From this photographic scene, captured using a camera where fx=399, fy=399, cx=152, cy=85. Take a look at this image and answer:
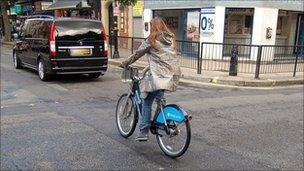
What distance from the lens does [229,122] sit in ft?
24.4

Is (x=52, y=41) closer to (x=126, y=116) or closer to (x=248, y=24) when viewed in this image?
(x=126, y=116)

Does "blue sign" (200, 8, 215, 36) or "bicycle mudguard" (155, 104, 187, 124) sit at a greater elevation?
"blue sign" (200, 8, 215, 36)

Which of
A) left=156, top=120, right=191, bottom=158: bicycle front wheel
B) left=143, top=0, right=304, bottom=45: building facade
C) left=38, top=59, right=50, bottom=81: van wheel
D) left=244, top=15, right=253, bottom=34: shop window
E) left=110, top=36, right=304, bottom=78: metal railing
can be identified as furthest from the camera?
left=244, top=15, right=253, bottom=34: shop window

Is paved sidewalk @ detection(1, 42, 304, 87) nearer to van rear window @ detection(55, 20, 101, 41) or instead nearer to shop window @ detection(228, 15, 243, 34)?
van rear window @ detection(55, 20, 101, 41)

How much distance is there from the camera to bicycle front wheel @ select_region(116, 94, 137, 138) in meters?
6.05

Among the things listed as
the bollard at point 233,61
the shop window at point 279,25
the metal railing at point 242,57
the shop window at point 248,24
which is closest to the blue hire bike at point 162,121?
the bollard at point 233,61

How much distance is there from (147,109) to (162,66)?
2.32 feet

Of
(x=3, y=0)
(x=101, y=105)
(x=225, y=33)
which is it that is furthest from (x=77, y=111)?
(x=3, y=0)

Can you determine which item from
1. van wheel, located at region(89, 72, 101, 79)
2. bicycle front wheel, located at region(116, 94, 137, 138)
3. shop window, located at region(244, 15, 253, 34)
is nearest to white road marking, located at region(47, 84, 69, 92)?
van wheel, located at region(89, 72, 101, 79)

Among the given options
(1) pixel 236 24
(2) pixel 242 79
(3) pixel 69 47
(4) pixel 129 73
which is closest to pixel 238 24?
(1) pixel 236 24

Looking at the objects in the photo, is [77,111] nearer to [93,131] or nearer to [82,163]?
[93,131]

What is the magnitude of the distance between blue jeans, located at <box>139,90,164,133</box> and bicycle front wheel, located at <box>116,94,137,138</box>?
32 cm

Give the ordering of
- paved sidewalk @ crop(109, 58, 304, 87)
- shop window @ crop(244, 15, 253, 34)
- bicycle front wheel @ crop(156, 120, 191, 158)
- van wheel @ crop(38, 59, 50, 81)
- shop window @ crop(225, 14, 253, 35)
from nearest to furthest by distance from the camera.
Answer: bicycle front wheel @ crop(156, 120, 191, 158)
van wheel @ crop(38, 59, 50, 81)
paved sidewalk @ crop(109, 58, 304, 87)
shop window @ crop(244, 15, 253, 34)
shop window @ crop(225, 14, 253, 35)

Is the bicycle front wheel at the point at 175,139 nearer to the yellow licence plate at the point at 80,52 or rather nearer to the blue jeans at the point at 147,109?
the blue jeans at the point at 147,109
